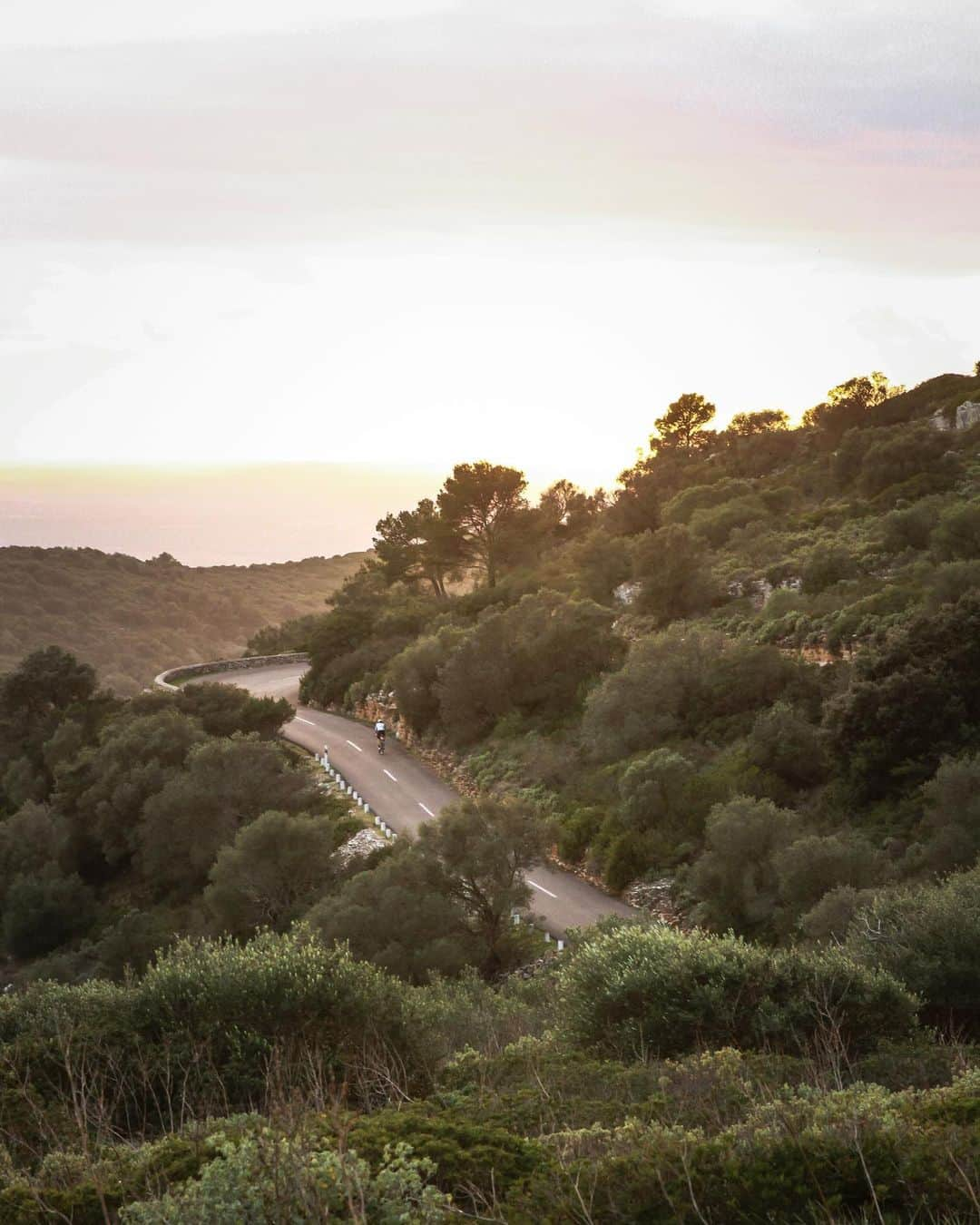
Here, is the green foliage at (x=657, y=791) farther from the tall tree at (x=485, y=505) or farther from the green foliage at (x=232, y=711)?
the tall tree at (x=485, y=505)

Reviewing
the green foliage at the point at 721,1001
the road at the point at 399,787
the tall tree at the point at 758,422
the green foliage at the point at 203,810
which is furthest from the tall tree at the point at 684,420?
the green foliage at the point at 721,1001

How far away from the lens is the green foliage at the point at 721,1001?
1338cm

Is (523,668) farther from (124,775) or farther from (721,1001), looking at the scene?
(721,1001)

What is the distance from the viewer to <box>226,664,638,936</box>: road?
81.6 feet

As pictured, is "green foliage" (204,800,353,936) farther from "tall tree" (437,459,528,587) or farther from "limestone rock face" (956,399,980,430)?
"limestone rock face" (956,399,980,430)

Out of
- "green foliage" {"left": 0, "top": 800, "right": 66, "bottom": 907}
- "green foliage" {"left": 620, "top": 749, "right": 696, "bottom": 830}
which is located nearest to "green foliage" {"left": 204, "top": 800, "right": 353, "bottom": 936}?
"green foliage" {"left": 620, "top": 749, "right": 696, "bottom": 830}

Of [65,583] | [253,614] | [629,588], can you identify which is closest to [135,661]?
[253,614]

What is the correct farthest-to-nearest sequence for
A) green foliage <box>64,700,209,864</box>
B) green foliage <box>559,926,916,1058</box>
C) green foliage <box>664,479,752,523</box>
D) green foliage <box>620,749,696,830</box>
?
1. green foliage <box>664,479,752,523</box>
2. green foliage <box>64,700,209,864</box>
3. green foliage <box>620,749,696,830</box>
4. green foliage <box>559,926,916,1058</box>

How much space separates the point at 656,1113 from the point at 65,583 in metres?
135

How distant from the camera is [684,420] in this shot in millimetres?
88562

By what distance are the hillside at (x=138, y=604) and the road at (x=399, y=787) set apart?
36.2m

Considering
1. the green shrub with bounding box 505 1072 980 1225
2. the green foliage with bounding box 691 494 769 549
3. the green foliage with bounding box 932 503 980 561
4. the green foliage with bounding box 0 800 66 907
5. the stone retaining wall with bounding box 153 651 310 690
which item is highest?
the green foliage with bounding box 691 494 769 549

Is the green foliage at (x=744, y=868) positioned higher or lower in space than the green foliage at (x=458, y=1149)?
lower

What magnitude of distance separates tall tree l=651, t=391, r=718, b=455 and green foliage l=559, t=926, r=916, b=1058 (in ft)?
248
